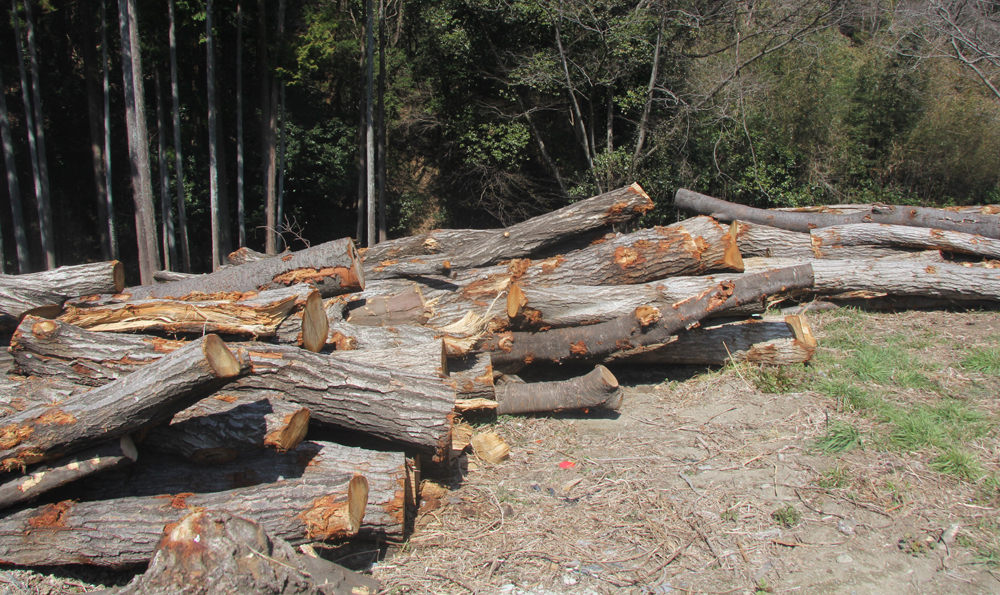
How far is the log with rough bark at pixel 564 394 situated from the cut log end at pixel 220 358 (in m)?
2.47

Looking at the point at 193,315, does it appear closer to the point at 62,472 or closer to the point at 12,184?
the point at 62,472

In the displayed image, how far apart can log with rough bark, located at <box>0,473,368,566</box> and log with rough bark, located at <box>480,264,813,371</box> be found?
7.30ft

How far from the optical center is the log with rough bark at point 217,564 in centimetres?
235

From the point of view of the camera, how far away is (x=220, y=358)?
9.45 feet

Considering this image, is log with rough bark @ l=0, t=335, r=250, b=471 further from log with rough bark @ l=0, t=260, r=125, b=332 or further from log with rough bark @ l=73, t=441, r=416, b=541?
log with rough bark @ l=0, t=260, r=125, b=332

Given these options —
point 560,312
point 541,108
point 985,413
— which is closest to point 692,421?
point 560,312

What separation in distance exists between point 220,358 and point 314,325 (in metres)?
1.49

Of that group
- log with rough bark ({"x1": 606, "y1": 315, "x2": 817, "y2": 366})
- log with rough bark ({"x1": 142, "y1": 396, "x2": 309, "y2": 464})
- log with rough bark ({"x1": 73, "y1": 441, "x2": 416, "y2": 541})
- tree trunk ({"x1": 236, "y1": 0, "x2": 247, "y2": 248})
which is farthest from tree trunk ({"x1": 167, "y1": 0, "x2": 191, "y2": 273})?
log with rough bark ({"x1": 606, "y1": 315, "x2": 817, "y2": 366})

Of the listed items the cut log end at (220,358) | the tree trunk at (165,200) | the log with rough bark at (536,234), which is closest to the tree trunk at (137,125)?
the tree trunk at (165,200)

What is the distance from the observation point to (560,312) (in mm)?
5160

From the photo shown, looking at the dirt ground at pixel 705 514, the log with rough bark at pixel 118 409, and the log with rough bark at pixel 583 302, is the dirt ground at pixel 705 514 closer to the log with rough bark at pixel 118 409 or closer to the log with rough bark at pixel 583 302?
the log with rough bark at pixel 118 409

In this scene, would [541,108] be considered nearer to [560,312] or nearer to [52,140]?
[560,312]

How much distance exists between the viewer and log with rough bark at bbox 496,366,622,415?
4.72m

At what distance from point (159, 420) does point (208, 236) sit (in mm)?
15306
